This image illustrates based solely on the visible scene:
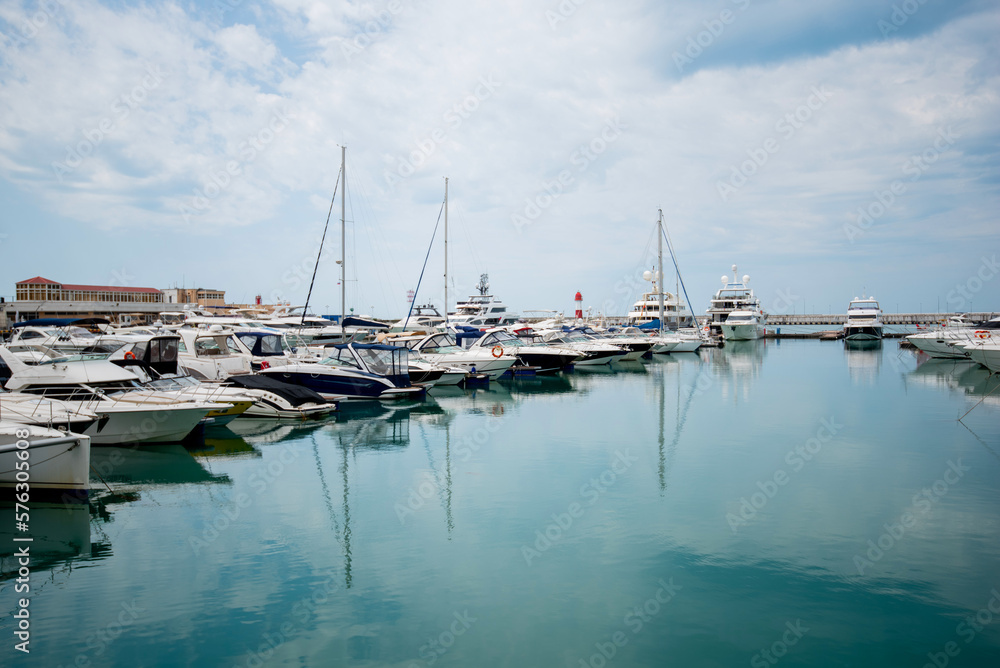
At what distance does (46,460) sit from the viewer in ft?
34.0

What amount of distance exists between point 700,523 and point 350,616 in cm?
587

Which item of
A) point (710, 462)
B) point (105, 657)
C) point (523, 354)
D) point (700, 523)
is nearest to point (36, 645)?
point (105, 657)

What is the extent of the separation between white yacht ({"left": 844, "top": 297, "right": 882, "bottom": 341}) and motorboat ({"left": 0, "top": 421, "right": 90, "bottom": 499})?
79.8 m

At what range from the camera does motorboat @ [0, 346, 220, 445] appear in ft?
47.4

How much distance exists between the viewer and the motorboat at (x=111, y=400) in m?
14.5

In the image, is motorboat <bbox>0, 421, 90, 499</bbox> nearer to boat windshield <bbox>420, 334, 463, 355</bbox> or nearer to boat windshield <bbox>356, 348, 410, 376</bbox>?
boat windshield <bbox>356, 348, 410, 376</bbox>

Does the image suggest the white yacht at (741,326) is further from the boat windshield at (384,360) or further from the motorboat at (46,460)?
the motorboat at (46,460)

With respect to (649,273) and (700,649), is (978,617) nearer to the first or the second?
(700,649)

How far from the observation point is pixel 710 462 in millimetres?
14867

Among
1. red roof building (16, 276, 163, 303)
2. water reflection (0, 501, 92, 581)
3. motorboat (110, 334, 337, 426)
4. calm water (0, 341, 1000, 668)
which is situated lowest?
calm water (0, 341, 1000, 668)

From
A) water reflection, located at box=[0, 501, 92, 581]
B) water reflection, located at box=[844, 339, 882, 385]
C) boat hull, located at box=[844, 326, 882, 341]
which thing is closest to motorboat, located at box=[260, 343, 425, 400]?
water reflection, located at box=[0, 501, 92, 581]

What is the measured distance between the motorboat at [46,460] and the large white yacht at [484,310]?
47.7 meters

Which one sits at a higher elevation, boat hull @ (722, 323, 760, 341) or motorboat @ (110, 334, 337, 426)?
boat hull @ (722, 323, 760, 341)

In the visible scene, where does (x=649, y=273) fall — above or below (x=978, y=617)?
above
